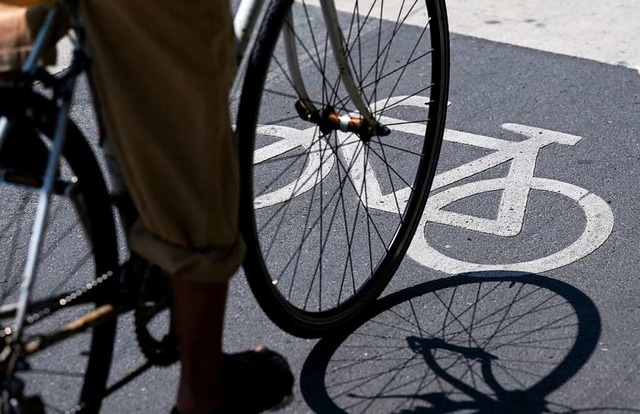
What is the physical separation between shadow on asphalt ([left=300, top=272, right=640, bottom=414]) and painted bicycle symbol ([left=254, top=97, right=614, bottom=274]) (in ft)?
0.56

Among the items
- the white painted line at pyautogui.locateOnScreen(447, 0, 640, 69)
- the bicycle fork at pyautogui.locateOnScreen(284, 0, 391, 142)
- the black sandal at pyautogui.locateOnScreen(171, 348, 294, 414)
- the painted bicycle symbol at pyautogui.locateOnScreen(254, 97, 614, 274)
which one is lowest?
the black sandal at pyautogui.locateOnScreen(171, 348, 294, 414)

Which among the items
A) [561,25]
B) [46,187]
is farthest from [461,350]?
[561,25]

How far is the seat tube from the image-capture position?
308 centimetres

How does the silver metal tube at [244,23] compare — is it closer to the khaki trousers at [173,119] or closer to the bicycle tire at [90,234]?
the khaki trousers at [173,119]

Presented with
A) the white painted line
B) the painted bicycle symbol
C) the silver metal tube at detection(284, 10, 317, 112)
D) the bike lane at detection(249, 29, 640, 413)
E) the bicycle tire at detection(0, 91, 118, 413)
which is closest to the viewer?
the bicycle tire at detection(0, 91, 118, 413)

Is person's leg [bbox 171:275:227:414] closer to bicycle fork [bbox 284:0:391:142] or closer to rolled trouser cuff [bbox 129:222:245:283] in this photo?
rolled trouser cuff [bbox 129:222:245:283]

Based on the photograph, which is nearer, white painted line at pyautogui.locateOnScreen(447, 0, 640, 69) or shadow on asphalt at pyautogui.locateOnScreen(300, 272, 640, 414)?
shadow on asphalt at pyautogui.locateOnScreen(300, 272, 640, 414)

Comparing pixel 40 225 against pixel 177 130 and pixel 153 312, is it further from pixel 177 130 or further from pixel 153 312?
pixel 153 312

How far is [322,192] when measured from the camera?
161 inches

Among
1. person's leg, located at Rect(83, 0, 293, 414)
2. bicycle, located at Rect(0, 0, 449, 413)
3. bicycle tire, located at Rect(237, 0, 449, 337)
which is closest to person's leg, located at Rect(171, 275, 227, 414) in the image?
person's leg, located at Rect(83, 0, 293, 414)

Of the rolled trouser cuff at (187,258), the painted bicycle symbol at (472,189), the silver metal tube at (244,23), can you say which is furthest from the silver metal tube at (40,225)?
the painted bicycle symbol at (472,189)

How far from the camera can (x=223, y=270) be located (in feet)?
8.16

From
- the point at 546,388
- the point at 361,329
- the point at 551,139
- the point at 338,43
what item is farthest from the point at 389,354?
the point at 551,139

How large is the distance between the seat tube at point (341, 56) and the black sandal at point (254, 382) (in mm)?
690
